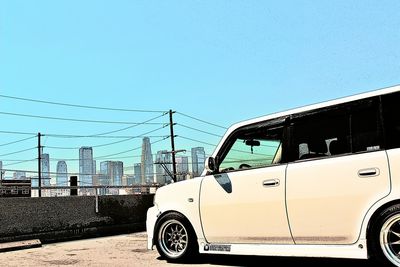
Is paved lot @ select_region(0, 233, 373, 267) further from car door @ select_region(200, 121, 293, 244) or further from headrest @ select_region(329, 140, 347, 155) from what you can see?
headrest @ select_region(329, 140, 347, 155)

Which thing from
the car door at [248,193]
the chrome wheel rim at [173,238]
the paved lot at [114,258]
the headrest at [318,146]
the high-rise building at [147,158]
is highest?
the high-rise building at [147,158]

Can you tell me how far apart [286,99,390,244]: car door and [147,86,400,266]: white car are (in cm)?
1

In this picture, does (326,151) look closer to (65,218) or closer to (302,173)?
(302,173)

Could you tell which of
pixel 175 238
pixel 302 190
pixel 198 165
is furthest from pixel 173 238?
pixel 302 190

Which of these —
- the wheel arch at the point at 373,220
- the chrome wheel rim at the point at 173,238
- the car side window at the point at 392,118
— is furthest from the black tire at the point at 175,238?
the car side window at the point at 392,118

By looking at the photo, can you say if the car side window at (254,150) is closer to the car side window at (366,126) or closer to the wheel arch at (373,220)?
the car side window at (366,126)

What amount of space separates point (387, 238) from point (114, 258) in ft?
13.7

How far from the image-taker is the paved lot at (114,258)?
6.07 metres

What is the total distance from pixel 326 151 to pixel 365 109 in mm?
663

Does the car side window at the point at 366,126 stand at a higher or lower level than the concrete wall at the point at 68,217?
higher

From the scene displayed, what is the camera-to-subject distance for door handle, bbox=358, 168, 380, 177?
4.82 meters

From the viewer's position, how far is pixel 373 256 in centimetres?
483

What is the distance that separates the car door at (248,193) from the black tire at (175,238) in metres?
0.32

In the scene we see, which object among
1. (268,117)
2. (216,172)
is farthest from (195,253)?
(268,117)
